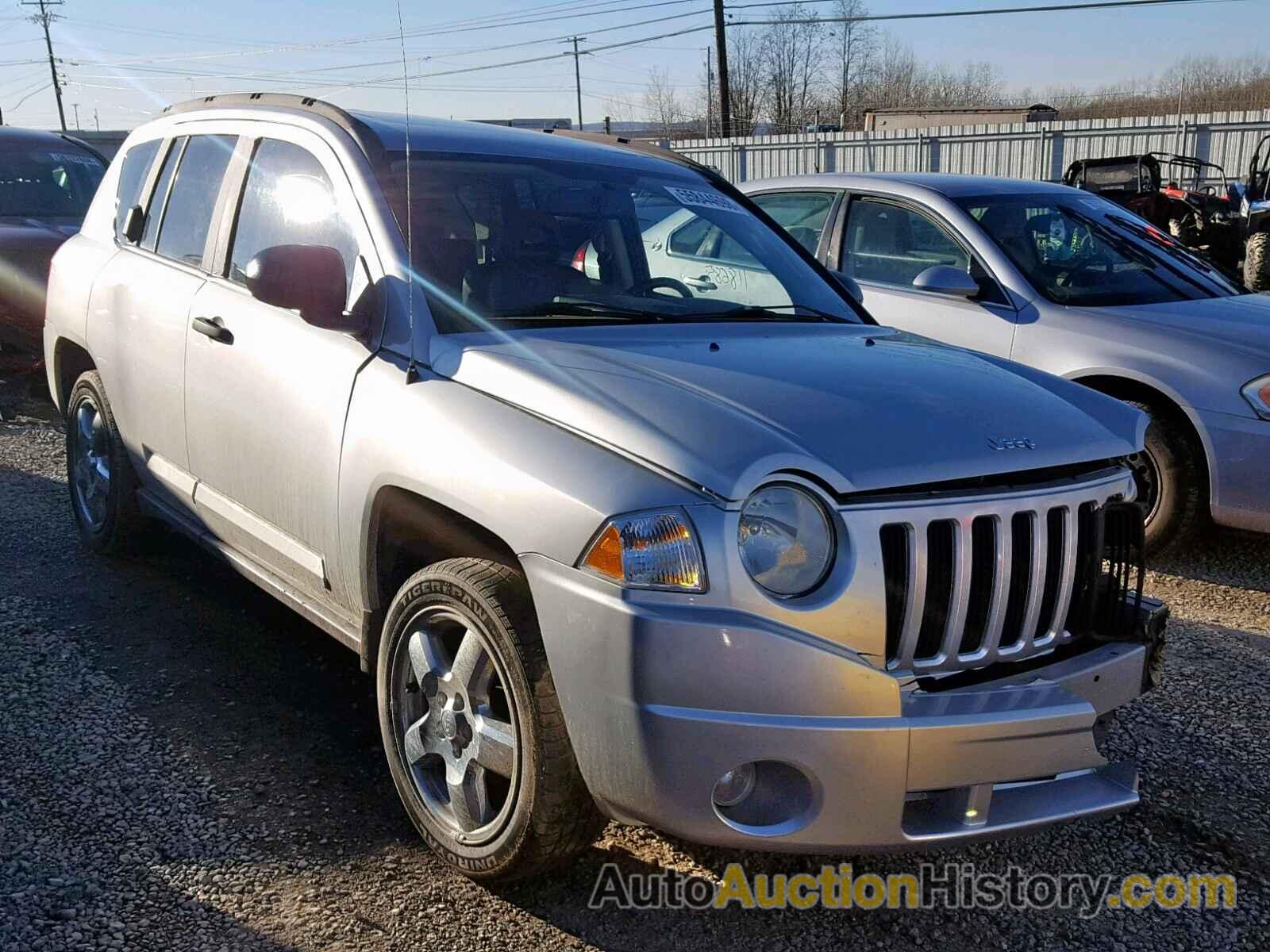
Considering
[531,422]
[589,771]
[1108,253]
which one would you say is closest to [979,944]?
[589,771]

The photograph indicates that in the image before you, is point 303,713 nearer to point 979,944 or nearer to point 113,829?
point 113,829

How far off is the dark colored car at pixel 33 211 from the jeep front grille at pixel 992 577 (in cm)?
757

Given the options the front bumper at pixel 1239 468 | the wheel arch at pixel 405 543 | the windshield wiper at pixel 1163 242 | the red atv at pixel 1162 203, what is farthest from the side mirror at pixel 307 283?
the red atv at pixel 1162 203

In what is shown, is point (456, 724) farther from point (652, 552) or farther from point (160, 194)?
point (160, 194)

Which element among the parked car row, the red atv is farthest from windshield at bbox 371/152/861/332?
the red atv

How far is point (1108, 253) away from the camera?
6168 mm

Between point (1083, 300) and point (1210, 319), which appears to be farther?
point (1083, 300)

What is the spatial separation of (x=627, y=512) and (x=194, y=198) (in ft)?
9.19

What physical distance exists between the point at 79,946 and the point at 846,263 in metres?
5.16

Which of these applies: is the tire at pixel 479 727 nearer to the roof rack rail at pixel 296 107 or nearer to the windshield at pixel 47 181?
the roof rack rail at pixel 296 107

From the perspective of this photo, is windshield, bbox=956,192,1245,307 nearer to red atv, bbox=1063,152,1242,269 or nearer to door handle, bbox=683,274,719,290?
door handle, bbox=683,274,719,290

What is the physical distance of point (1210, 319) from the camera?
545cm

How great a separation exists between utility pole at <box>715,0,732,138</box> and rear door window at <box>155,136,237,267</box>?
32988 mm

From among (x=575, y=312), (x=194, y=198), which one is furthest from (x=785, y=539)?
(x=194, y=198)
